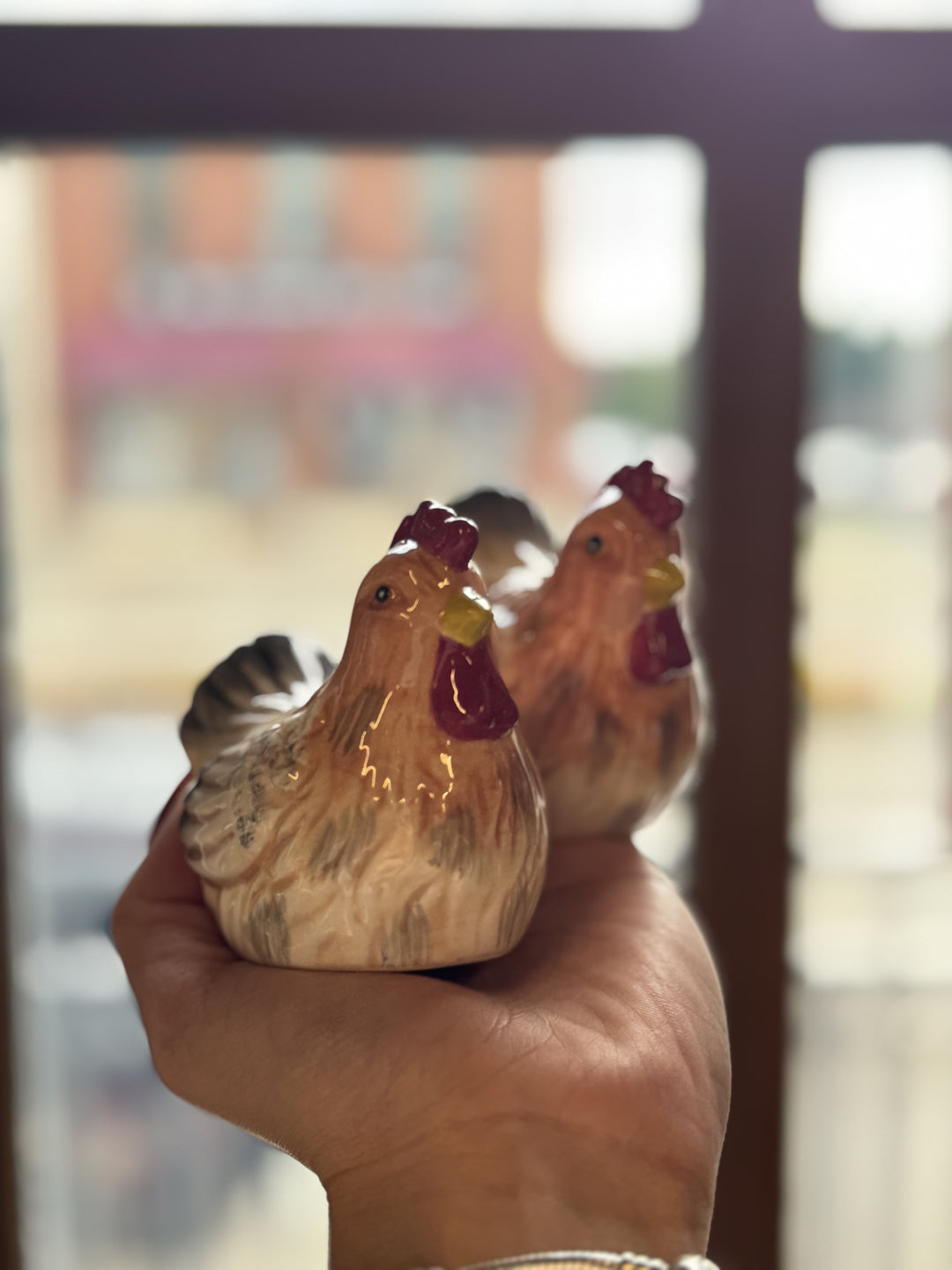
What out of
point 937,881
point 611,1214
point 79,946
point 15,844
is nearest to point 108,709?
point 15,844

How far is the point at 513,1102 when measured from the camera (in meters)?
0.43

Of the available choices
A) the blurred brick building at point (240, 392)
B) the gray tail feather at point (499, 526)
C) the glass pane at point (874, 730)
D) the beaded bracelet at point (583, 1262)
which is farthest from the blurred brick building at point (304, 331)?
the beaded bracelet at point (583, 1262)

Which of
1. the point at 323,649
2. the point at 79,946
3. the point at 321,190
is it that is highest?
the point at 321,190

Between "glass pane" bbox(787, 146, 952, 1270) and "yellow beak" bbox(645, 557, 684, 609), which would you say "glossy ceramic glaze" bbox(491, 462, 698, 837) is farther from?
"glass pane" bbox(787, 146, 952, 1270)

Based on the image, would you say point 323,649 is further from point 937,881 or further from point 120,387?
point 937,881

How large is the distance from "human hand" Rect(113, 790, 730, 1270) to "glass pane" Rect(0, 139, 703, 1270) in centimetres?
93

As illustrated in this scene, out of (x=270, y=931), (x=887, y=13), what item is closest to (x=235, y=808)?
(x=270, y=931)

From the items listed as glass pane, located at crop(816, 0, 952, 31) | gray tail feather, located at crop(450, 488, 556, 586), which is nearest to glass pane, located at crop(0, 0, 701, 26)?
glass pane, located at crop(816, 0, 952, 31)

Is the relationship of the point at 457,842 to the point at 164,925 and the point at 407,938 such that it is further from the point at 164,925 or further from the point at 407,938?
the point at 164,925

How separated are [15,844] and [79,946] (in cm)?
17

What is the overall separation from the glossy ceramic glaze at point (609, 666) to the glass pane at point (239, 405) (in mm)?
803

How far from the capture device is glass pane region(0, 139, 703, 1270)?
1.37 m

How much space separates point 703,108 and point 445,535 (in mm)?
965

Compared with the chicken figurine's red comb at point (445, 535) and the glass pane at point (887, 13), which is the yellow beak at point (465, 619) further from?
the glass pane at point (887, 13)
